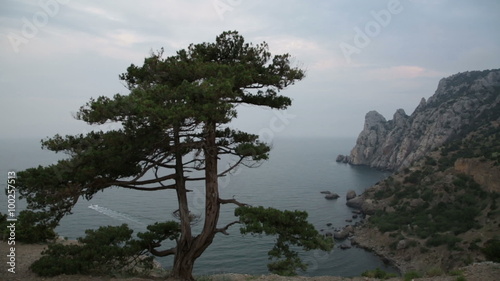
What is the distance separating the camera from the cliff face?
222 feet

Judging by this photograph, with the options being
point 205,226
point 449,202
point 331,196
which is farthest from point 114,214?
point 449,202

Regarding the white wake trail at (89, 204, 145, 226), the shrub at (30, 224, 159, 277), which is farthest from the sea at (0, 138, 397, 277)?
the shrub at (30, 224, 159, 277)

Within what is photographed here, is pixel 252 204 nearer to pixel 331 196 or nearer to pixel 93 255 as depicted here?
pixel 331 196

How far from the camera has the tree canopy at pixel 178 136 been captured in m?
7.16

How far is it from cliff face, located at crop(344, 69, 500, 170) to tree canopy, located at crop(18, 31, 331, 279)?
215 ft

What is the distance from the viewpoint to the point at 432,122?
76.8 meters

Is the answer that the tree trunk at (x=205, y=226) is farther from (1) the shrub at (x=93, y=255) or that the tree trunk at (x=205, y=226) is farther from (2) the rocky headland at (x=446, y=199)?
(2) the rocky headland at (x=446, y=199)

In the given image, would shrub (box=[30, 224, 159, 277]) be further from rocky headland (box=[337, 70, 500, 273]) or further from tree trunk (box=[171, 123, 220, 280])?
rocky headland (box=[337, 70, 500, 273])

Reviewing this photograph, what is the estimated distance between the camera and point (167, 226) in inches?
384


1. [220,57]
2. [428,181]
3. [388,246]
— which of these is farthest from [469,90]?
[220,57]

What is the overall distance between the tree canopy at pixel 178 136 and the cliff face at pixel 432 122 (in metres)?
65.5

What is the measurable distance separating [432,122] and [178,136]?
82990mm

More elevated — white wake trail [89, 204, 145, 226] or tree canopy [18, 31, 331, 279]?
tree canopy [18, 31, 331, 279]

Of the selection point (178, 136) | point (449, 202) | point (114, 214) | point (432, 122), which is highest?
point (432, 122)
